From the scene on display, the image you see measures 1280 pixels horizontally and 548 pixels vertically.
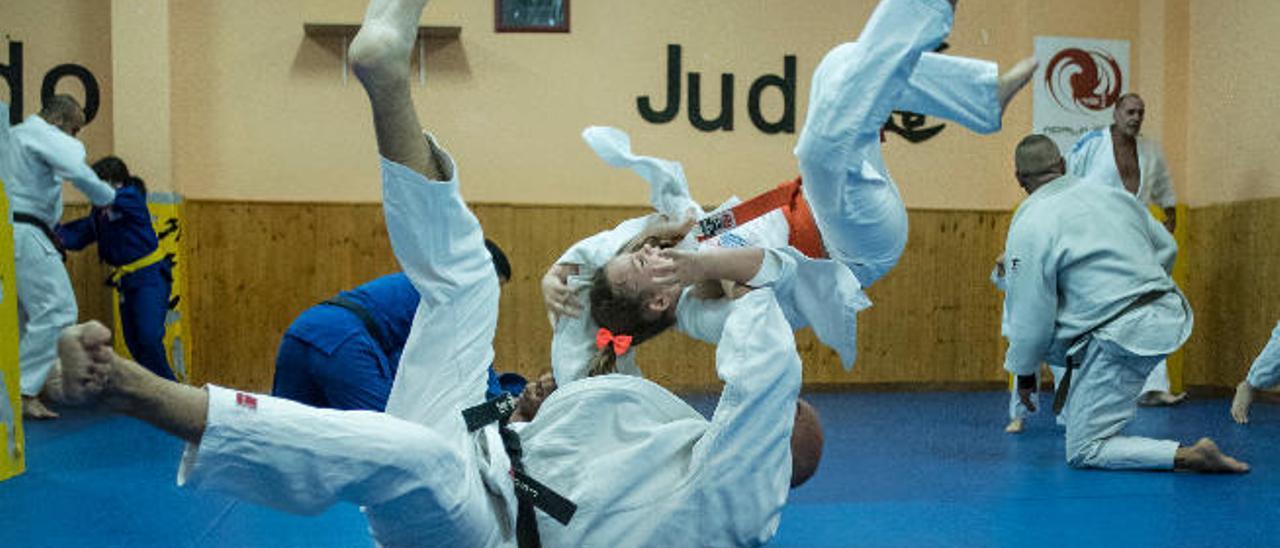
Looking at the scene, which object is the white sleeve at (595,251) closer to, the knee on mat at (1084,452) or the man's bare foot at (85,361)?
the man's bare foot at (85,361)

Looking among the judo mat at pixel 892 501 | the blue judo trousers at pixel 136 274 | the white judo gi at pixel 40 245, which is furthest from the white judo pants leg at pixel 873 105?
the blue judo trousers at pixel 136 274

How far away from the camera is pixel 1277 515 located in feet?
13.1

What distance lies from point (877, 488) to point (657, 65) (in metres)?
4.90

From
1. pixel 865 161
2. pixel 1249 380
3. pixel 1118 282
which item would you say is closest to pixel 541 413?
pixel 865 161

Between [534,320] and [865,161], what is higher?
[865,161]

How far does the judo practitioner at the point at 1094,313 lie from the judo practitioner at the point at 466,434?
8.85 feet

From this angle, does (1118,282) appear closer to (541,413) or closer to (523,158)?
(541,413)

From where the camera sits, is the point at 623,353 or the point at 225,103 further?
the point at 225,103

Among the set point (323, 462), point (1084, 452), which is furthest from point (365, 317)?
point (1084, 452)

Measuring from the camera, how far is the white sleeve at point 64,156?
673cm

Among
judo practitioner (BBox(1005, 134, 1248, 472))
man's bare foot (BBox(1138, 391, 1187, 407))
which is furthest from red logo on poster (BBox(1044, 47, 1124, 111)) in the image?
judo practitioner (BBox(1005, 134, 1248, 472))

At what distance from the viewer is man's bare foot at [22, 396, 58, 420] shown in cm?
673

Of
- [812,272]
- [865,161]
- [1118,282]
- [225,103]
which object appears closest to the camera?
[812,272]

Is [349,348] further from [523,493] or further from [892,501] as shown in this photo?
[892,501]
